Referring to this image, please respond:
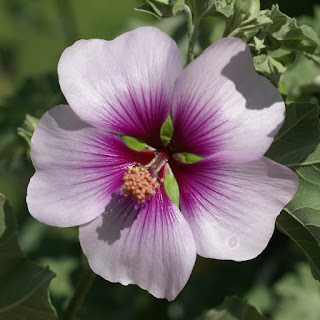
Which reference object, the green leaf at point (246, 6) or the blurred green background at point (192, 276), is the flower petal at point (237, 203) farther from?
the blurred green background at point (192, 276)

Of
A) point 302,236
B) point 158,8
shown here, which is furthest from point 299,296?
point 158,8

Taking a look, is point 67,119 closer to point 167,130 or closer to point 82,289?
point 167,130

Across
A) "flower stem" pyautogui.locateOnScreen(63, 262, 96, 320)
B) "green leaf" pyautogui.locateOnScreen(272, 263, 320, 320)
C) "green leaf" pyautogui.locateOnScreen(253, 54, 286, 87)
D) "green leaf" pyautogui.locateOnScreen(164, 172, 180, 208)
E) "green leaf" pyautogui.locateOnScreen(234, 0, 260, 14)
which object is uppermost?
"green leaf" pyautogui.locateOnScreen(234, 0, 260, 14)

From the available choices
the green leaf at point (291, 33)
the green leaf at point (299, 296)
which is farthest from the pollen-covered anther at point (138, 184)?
the green leaf at point (299, 296)

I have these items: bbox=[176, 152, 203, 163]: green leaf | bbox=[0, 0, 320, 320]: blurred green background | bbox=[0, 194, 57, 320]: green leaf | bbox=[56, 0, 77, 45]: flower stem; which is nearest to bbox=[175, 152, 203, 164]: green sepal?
bbox=[176, 152, 203, 163]: green leaf

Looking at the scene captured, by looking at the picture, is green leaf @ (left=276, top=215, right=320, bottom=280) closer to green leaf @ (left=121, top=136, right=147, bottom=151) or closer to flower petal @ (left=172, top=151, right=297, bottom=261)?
flower petal @ (left=172, top=151, right=297, bottom=261)

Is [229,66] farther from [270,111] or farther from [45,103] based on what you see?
[45,103]

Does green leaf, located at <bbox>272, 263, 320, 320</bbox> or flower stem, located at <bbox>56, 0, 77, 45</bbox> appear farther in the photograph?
flower stem, located at <bbox>56, 0, 77, 45</bbox>

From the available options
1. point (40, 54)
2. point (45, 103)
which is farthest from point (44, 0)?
point (45, 103)
